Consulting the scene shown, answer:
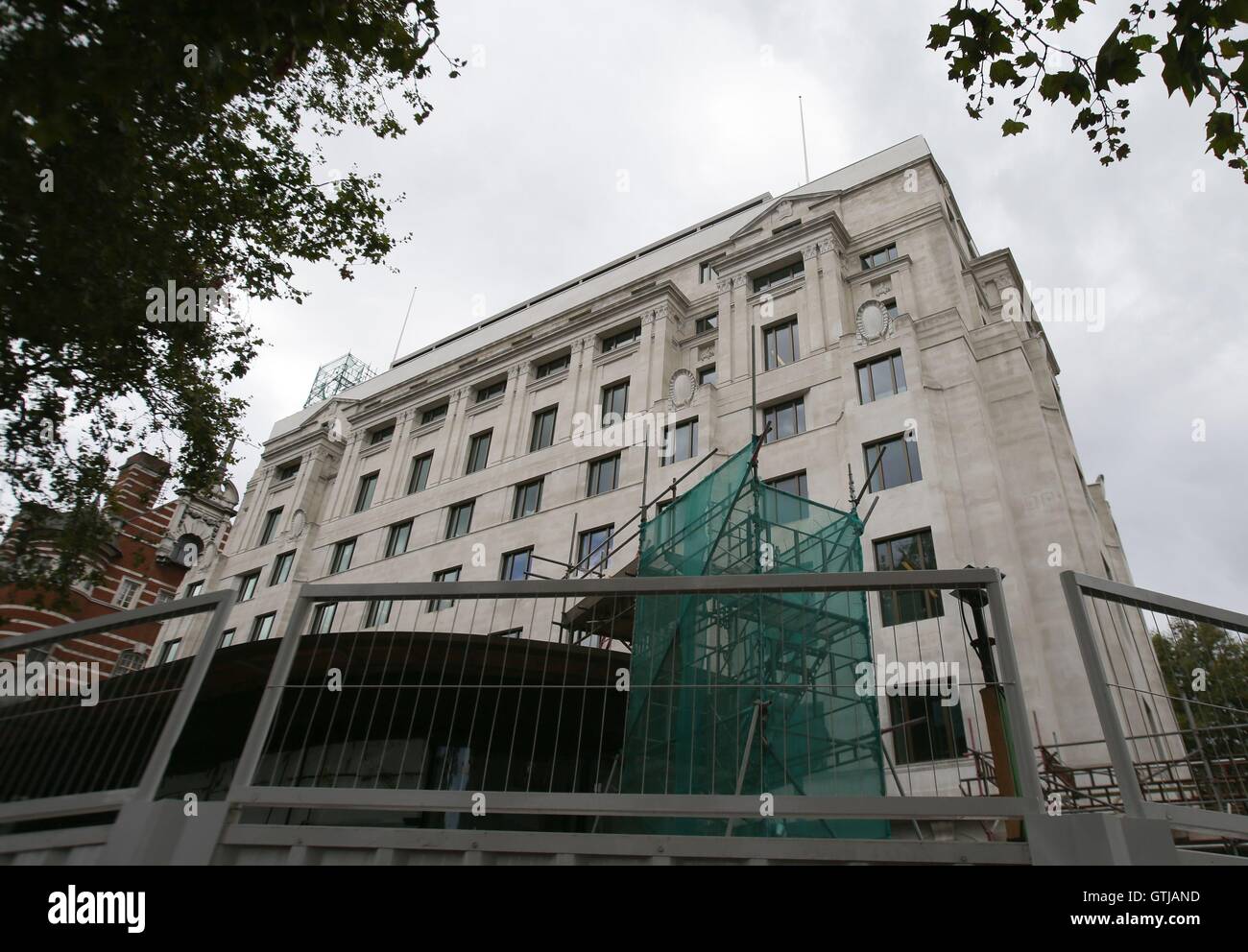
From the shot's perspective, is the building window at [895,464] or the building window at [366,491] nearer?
the building window at [895,464]

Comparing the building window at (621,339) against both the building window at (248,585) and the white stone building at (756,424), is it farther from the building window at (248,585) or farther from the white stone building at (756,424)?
the building window at (248,585)

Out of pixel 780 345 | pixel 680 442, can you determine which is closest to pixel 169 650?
pixel 680 442

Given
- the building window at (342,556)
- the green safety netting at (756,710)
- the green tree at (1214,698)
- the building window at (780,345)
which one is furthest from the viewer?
the building window at (342,556)

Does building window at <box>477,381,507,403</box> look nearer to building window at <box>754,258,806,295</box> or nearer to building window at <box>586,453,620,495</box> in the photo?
building window at <box>586,453,620,495</box>

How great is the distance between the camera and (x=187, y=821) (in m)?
4.65

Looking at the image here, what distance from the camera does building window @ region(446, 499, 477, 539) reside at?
96.4 ft

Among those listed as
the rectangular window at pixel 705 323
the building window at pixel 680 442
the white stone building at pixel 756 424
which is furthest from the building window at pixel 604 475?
the rectangular window at pixel 705 323

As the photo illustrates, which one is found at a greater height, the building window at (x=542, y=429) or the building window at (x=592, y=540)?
the building window at (x=542, y=429)

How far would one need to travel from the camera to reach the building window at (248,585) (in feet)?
113

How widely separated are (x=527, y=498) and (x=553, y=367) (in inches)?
276

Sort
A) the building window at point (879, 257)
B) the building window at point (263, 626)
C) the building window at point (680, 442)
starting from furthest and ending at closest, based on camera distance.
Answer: the building window at point (263, 626), the building window at point (879, 257), the building window at point (680, 442)

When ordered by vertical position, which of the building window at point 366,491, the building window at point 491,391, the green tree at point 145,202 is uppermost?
the building window at point 491,391

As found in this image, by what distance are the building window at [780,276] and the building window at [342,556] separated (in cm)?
2098
